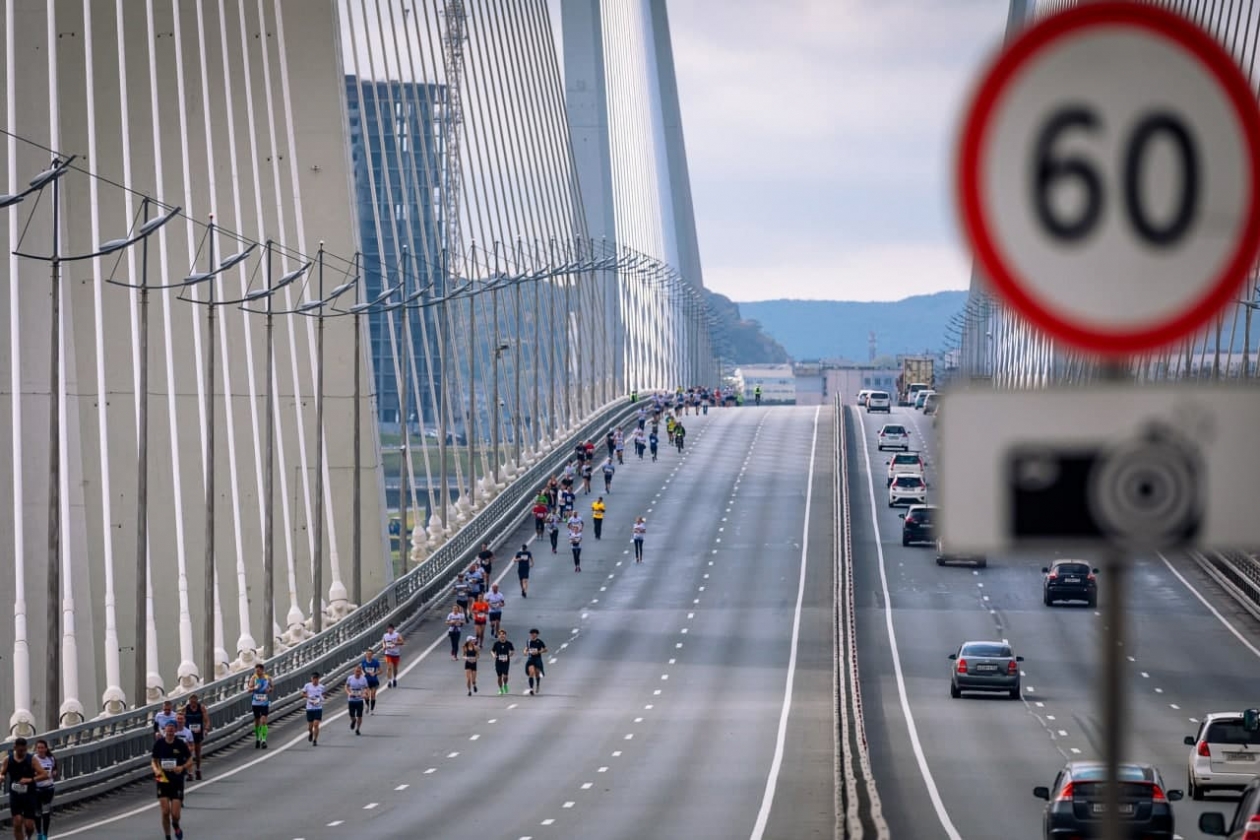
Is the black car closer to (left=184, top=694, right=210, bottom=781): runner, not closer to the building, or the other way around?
(left=184, top=694, right=210, bottom=781): runner

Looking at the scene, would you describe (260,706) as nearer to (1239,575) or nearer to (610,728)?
(610,728)

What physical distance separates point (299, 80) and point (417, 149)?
25.7 metres

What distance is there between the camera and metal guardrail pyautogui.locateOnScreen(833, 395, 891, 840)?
89.0 feet

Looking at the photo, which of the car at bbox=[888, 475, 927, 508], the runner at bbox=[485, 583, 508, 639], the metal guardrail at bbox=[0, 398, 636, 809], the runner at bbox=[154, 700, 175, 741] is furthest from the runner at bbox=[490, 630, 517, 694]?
the car at bbox=[888, 475, 927, 508]

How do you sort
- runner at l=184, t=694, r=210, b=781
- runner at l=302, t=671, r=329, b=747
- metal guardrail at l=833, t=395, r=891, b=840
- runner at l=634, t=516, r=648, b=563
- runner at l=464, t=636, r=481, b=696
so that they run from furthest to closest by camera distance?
1. runner at l=634, t=516, r=648, b=563
2. runner at l=464, t=636, r=481, b=696
3. runner at l=302, t=671, r=329, b=747
4. runner at l=184, t=694, r=210, b=781
5. metal guardrail at l=833, t=395, r=891, b=840

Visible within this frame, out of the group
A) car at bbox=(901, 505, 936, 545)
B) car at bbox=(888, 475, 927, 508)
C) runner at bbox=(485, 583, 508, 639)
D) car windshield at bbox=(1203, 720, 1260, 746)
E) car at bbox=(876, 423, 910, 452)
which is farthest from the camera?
car at bbox=(876, 423, 910, 452)

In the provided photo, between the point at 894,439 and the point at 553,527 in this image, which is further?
the point at 894,439

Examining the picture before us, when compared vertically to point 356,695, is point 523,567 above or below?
above

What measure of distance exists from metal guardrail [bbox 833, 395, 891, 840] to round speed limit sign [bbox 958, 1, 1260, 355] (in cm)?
2079

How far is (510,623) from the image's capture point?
63250 millimetres

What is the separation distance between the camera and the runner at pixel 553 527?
7850 cm

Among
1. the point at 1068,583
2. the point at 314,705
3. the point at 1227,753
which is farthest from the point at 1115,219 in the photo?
the point at 1068,583

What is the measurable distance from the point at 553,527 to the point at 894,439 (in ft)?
139

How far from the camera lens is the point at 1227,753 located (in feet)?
115
